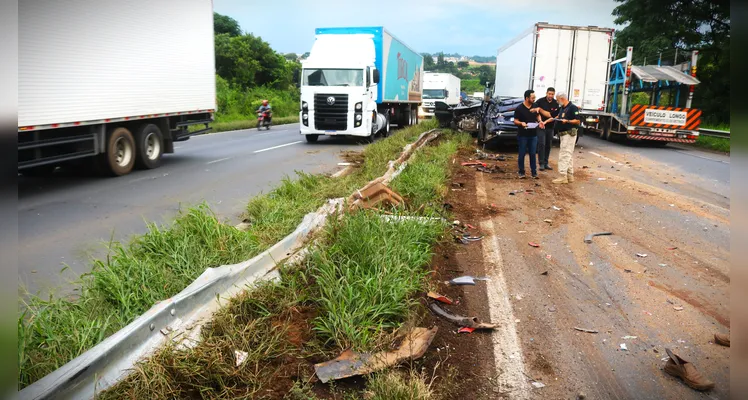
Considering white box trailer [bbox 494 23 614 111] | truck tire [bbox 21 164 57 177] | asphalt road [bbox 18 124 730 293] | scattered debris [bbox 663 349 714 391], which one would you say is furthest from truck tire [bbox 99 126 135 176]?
white box trailer [bbox 494 23 614 111]

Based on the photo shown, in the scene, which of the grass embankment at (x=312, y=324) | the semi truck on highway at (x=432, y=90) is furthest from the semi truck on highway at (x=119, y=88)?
the semi truck on highway at (x=432, y=90)

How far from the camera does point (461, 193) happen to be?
1044 cm

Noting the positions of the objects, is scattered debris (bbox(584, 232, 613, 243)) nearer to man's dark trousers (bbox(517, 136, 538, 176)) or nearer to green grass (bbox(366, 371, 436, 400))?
green grass (bbox(366, 371, 436, 400))

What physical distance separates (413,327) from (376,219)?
2218mm

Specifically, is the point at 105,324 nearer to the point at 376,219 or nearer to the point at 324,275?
the point at 324,275

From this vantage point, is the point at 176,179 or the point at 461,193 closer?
the point at 461,193

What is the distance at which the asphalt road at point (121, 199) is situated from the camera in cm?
623

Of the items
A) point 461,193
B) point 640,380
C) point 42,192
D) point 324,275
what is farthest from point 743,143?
point 42,192

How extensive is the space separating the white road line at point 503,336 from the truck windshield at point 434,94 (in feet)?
124

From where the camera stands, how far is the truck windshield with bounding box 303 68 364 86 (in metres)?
19.7

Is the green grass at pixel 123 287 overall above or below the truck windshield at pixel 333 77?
below

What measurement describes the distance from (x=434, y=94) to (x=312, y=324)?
41.2 m

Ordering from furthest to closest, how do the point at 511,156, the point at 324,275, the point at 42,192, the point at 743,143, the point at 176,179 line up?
the point at 511,156 < the point at 176,179 < the point at 42,192 < the point at 324,275 < the point at 743,143

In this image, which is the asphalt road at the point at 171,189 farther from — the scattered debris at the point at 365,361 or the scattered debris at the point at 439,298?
the scattered debris at the point at 439,298
